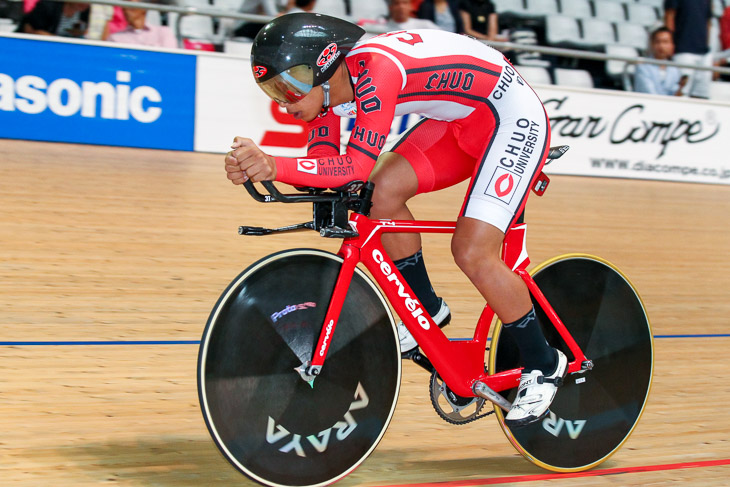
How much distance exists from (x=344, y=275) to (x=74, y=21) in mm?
6604

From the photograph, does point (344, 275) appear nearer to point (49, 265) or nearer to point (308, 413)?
point (308, 413)

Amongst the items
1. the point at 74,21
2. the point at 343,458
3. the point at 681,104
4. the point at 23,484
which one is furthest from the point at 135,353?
the point at 681,104

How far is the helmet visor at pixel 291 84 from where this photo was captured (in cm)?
214

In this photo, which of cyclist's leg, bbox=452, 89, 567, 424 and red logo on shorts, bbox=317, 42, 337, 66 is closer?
red logo on shorts, bbox=317, 42, 337, 66

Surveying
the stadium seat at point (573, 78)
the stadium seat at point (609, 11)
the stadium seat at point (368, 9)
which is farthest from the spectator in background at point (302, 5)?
the stadium seat at point (609, 11)

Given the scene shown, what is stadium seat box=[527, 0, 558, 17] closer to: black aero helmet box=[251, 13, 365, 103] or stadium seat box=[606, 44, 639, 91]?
stadium seat box=[606, 44, 639, 91]

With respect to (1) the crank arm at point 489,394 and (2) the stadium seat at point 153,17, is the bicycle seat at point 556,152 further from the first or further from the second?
(2) the stadium seat at point 153,17

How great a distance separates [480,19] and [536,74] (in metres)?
0.88

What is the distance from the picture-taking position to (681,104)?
1053 centimetres

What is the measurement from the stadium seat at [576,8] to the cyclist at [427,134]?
920cm

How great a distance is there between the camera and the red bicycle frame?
228cm

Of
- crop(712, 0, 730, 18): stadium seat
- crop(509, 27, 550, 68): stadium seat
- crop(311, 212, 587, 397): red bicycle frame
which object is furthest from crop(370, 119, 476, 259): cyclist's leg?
crop(712, 0, 730, 18): stadium seat

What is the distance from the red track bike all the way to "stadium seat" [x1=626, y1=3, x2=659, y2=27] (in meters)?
10.1

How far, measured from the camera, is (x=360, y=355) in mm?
2334
